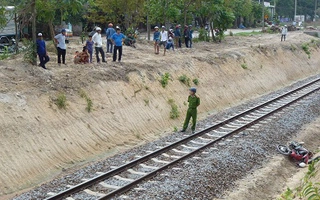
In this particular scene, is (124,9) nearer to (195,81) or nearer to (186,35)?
(186,35)

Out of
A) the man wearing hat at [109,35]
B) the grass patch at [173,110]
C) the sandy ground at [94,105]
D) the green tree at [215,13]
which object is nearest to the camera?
the sandy ground at [94,105]

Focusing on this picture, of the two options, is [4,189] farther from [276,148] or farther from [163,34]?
[163,34]

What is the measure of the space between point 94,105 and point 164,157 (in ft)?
13.6

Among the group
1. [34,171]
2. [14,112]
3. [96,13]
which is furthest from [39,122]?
[96,13]

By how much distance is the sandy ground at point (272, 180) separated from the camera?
1249 cm

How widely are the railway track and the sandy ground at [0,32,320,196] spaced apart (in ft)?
6.11

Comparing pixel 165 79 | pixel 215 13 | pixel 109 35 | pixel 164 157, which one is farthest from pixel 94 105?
pixel 215 13

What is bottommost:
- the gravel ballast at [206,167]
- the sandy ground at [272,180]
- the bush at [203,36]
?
the sandy ground at [272,180]

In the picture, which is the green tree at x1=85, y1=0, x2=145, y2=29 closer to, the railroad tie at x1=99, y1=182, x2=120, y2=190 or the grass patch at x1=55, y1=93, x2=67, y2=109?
the grass patch at x1=55, y1=93, x2=67, y2=109

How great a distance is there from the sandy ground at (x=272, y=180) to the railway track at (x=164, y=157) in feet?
6.98

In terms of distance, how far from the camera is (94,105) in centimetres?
1780

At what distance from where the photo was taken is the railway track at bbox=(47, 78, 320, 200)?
12.0 m

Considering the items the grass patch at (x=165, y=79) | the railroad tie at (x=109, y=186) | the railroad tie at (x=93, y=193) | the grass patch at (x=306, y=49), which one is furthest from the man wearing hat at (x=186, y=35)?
the railroad tie at (x=93, y=193)

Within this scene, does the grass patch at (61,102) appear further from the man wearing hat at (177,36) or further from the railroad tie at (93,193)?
the man wearing hat at (177,36)
